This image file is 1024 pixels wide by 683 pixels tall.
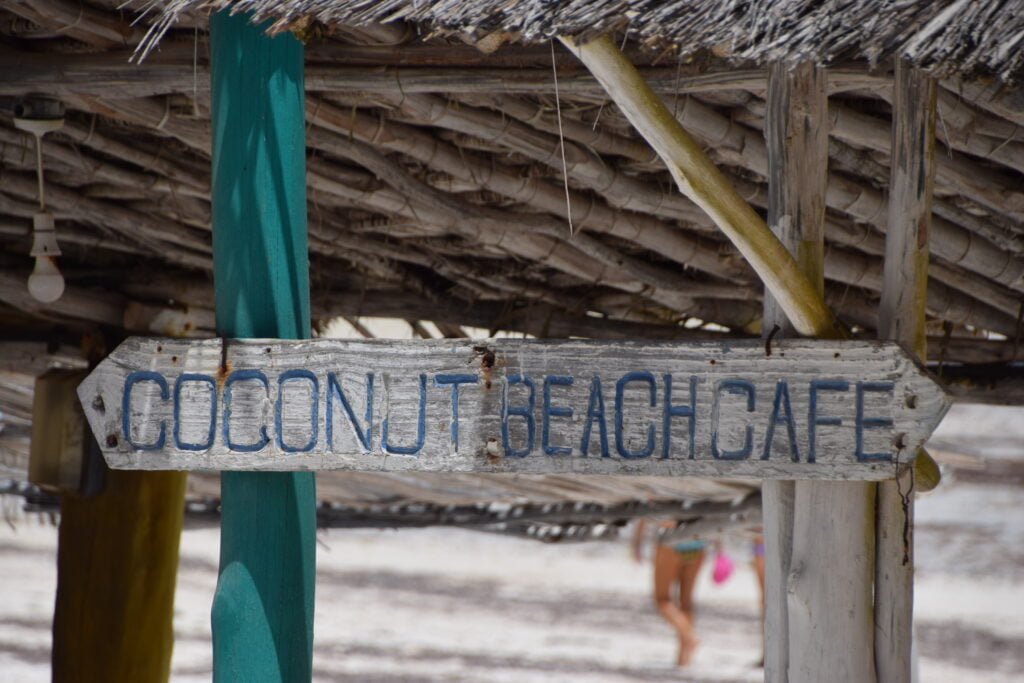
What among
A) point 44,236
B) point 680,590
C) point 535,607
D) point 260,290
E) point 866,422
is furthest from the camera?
point 535,607

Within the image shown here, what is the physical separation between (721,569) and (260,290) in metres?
8.41

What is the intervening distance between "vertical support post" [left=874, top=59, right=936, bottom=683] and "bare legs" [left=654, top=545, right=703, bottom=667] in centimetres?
616

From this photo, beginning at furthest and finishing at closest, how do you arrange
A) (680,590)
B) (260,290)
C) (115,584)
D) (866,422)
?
(680,590) < (115,584) < (260,290) < (866,422)

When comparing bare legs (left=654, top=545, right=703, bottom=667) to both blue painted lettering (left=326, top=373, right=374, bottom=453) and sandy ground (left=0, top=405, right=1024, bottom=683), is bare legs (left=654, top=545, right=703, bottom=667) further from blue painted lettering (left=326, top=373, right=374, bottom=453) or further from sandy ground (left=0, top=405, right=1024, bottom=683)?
blue painted lettering (left=326, top=373, right=374, bottom=453)

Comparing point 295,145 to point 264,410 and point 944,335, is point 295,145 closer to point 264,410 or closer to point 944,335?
point 264,410

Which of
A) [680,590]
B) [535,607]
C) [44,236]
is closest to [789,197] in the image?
[44,236]

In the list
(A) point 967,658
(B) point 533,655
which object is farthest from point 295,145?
(A) point 967,658

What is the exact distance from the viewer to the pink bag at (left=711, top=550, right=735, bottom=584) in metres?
9.73

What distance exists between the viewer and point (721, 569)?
32.2 ft

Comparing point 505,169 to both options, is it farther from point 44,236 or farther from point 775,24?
point 775,24

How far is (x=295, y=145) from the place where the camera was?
198cm

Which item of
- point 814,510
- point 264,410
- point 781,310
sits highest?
point 781,310

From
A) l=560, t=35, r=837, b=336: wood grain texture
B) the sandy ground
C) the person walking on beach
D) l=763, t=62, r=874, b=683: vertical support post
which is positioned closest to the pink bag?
the sandy ground

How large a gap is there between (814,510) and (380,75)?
1166 millimetres
